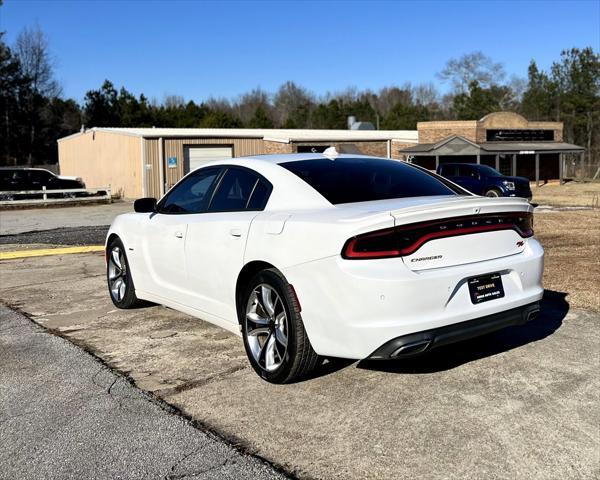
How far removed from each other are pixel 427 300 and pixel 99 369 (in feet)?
8.40

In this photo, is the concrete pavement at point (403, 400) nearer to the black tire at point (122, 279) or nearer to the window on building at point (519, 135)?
the black tire at point (122, 279)

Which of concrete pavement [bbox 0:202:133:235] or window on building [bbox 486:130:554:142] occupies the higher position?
window on building [bbox 486:130:554:142]

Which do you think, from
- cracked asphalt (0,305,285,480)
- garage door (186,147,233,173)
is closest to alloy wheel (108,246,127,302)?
cracked asphalt (0,305,285,480)

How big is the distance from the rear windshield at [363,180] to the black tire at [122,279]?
8.16ft

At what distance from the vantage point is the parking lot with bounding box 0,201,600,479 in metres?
3.31

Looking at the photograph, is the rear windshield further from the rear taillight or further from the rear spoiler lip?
the rear taillight

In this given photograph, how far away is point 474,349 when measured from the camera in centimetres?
512

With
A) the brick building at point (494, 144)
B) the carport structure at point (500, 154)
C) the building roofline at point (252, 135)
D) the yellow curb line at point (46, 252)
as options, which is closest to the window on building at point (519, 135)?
the brick building at point (494, 144)

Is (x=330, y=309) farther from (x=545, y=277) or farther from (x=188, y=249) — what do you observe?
(x=545, y=277)

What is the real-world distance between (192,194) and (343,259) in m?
2.32

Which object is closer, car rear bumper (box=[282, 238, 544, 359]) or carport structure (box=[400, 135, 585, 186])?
car rear bumper (box=[282, 238, 544, 359])

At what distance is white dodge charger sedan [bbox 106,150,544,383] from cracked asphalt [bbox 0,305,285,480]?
90 cm

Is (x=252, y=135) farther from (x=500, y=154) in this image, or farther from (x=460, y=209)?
(x=460, y=209)

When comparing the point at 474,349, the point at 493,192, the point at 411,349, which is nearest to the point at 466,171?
the point at 493,192
